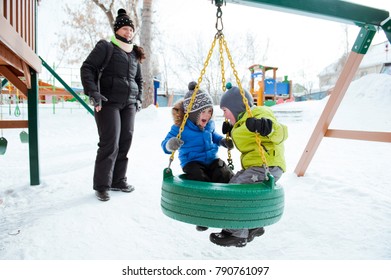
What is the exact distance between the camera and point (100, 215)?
97.8 inches

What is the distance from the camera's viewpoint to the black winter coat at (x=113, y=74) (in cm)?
278

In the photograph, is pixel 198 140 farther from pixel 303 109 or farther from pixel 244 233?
pixel 303 109

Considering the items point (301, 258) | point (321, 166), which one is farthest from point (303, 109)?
point (301, 258)

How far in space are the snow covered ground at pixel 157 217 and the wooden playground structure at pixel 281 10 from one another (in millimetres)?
522

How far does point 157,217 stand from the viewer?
2.48m

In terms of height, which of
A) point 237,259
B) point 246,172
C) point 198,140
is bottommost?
point 237,259

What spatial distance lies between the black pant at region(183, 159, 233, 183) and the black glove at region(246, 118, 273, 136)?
0.66 m

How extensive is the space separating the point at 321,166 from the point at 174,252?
3047mm

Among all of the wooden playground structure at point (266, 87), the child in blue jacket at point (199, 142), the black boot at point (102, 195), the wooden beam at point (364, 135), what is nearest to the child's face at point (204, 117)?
the child in blue jacket at point (199, 142)

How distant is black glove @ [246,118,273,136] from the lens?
1.64 metres

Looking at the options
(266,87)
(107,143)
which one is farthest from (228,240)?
(266,87)

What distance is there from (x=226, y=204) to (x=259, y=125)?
47 cm

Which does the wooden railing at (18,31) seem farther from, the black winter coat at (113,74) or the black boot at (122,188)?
the black boot at (122,188)

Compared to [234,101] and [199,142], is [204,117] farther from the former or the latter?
[234,101]
